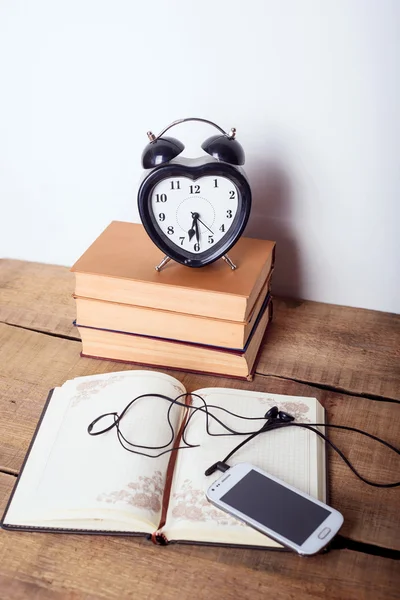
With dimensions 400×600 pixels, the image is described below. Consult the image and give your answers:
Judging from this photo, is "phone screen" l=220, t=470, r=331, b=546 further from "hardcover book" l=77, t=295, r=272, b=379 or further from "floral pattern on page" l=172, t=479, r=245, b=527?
"hardcover book" l=77, t=295, r=272, b=379

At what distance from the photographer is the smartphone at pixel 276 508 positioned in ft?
2.64

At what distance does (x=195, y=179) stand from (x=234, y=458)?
1.36ft

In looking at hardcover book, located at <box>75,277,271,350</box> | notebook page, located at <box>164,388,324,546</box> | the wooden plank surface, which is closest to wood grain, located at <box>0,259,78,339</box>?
the wooden plank surface

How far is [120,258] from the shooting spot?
1.13 m

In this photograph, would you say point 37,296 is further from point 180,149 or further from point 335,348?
point 335,348

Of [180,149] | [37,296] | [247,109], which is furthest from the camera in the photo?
[37,296]

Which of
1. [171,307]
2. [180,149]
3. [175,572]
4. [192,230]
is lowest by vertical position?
[175,572]

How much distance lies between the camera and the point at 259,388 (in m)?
1.08

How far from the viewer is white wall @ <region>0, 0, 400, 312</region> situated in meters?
1.07

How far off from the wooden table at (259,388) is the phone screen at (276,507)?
0.04 meters

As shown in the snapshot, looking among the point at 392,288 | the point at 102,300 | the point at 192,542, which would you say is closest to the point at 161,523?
the point at 192,542

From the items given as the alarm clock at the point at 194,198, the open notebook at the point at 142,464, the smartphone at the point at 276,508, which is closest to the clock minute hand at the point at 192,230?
the alarm clock at the point at 194,198

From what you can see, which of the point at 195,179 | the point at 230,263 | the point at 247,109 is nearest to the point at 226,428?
the point at 230,263

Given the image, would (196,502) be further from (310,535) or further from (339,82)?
(339,82)
